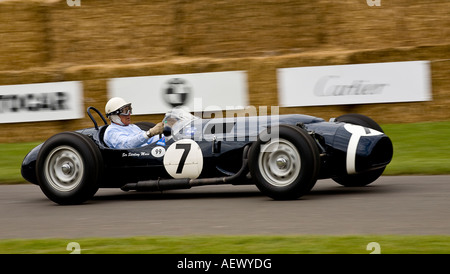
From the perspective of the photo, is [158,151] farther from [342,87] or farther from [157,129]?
[342,87]

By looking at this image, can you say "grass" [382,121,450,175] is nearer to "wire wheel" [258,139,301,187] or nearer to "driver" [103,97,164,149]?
"wire wheel" [258,139,301,187]

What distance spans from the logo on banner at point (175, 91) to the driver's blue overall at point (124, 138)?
4956mm

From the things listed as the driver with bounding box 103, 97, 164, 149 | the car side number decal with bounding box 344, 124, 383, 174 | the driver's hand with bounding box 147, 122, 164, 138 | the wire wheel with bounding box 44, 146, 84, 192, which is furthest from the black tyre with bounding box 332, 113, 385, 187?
the wire wheel with bounding box 44, 146, 84, 192

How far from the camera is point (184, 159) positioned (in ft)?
25.9

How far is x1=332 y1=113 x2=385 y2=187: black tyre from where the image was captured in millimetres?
8172

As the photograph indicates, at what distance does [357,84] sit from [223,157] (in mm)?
5637

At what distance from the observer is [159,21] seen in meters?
15.0

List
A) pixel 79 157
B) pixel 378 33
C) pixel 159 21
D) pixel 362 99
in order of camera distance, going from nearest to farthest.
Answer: pixel 79 157
pixel 362 99
pixel 378 33
pixel 159 21

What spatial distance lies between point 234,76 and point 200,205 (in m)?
6.19

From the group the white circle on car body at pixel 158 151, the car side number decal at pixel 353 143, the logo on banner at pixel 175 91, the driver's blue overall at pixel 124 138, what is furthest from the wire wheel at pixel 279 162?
the logo on banner at pixel 175 91

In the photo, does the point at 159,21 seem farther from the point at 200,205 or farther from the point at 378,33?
the point at 200,205

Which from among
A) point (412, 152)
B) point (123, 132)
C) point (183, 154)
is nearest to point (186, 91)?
point (412, 152)
